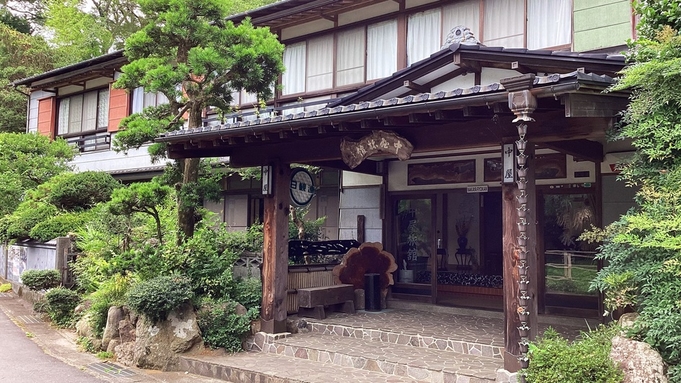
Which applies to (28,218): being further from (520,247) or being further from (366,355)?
(520,247)

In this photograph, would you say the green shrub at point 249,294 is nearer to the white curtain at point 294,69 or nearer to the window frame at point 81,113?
the white curtain at point 294,69

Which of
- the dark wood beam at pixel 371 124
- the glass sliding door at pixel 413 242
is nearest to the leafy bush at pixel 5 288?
the glass sliding door at pixel 413 242

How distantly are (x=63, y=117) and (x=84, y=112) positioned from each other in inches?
66.8

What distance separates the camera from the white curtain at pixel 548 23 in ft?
34.0

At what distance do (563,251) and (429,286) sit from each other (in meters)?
2.96

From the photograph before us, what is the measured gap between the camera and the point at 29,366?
29.8 ft

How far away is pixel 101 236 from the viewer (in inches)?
505

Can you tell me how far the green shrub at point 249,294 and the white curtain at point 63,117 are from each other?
55.2 ft

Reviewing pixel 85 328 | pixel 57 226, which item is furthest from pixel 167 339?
pixel 57 226

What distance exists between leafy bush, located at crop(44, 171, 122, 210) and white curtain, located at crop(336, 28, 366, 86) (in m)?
7.23

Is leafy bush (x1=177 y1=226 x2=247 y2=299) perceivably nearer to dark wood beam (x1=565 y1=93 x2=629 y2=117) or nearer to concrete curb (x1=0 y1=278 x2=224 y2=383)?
concrete curb (x1=0 y1=278 x2=224 y2=383)

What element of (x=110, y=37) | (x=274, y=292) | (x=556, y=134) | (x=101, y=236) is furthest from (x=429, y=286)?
(x=110, y=37)

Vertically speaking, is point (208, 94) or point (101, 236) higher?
point (208, 94)

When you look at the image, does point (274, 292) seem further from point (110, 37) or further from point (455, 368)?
point (110, 37)
